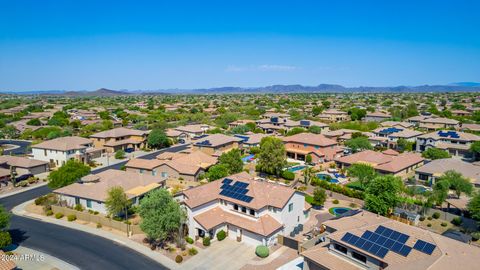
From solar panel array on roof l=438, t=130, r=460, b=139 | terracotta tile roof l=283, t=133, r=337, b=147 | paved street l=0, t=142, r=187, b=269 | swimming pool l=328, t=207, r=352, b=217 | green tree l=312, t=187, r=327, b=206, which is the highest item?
solar panel array on roof l=438, t=130, r=460, b=139

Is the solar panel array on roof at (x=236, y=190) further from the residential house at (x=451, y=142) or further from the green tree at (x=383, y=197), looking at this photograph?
the residential house at (x=451, y=142)

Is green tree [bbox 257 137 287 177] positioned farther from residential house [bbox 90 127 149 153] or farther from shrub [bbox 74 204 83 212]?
residential house [bbox 90 127 149 153]

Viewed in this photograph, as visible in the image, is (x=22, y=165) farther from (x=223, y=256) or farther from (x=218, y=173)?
(x=223, y=256)

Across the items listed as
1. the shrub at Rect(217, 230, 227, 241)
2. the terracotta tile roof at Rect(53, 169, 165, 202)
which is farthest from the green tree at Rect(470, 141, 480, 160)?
the terracotta tile roof at Rect(53, 169, 165, 202)

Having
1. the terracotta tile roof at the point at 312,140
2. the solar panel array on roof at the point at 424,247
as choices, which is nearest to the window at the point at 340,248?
the solar panel array on roof at the point at 424,247

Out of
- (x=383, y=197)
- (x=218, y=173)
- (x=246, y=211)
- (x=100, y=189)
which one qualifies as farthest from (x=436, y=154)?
(x=100, y=189)

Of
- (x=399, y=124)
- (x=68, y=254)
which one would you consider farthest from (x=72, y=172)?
(x=399, y=124)

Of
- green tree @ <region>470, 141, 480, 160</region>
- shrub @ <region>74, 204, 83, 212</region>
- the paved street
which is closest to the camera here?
the paved street
